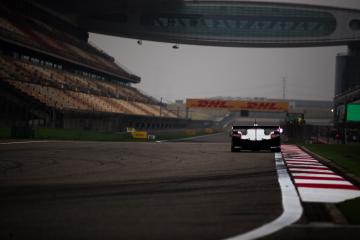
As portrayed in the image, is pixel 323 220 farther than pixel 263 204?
No

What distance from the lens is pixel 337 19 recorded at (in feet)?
272

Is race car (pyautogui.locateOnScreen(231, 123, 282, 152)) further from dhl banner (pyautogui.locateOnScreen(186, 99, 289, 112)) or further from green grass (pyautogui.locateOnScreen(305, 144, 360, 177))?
dhl banner (pyautogui.locateOnScreen(186, 99, 289, 112))

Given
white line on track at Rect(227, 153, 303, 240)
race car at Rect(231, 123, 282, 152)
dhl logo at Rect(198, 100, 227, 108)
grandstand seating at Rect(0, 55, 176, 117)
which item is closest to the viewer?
white line on track at Rect(227, 153, 303, 240)

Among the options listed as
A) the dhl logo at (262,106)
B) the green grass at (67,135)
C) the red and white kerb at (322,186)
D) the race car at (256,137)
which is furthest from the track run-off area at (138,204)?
the dhl logo at (262,106)

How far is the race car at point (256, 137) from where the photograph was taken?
810 inches

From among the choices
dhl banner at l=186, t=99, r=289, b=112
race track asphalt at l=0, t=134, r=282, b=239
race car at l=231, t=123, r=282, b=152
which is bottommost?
race track asphalt at l=0, t=134, r=282, b=239

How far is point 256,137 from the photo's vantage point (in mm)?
20719

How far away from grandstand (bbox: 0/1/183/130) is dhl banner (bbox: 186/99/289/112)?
A: 4681mm

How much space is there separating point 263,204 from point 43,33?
5994 cm

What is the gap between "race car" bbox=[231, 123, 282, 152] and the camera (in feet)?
67.5

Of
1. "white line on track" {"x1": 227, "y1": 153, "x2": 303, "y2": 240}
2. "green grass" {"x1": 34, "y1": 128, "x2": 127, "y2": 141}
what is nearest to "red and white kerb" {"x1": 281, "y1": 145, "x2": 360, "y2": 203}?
"white line on track" {"x1": 227, "y1": 153, "x2": 303, "y2": 240}

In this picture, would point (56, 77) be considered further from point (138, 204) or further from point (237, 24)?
point (138, 204)

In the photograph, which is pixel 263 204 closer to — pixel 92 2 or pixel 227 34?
pixel 92 2

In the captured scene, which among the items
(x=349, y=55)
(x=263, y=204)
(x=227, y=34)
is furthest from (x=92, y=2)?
(x=263, y=204)
